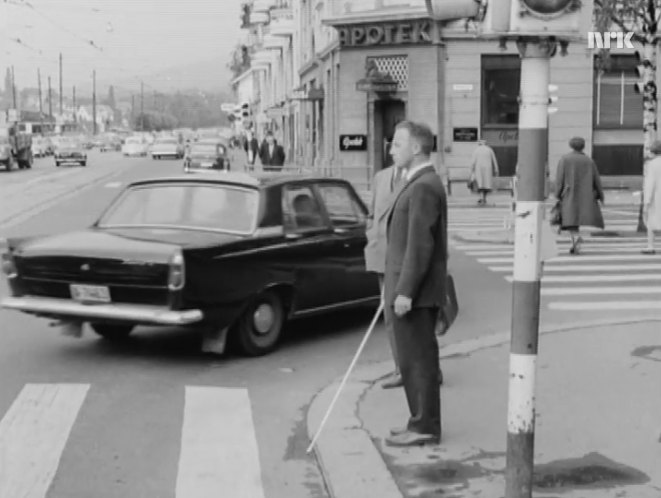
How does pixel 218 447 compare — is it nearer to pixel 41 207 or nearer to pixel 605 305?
pixel 605 305

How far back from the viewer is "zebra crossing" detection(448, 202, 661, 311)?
12461mm

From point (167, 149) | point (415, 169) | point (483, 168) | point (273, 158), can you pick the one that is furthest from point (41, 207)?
point (167, 149)

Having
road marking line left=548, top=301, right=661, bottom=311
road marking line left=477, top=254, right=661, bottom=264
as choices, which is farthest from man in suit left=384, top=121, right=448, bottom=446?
road marking line left=477, top=254, right=661, bottom=264

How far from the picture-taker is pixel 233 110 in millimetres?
89250

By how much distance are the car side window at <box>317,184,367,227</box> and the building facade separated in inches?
912

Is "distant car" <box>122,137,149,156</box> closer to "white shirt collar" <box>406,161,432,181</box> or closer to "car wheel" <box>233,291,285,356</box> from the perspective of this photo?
"car wheel" <box>233,291,285,356</box>

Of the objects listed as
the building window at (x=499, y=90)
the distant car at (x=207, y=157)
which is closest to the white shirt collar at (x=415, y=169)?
the building window at (x=499, y=90)

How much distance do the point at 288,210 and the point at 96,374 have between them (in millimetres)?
2390

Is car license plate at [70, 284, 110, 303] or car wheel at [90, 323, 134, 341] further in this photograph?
car wheel at [90, 323, 134, 341]

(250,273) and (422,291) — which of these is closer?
(422,291)

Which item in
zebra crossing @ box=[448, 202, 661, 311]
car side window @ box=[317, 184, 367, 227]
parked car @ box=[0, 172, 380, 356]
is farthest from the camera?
zebra crossing @ box=[448, 202, 661, 311]

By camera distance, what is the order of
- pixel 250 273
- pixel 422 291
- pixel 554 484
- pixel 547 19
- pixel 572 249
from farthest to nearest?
pixel 572 249
pixel 250 273
pixel 422 291
pixel 554 484
pixel 547 19

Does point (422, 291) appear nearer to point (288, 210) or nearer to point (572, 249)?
point (288, 210)


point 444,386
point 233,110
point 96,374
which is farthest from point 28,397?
point 233,110
